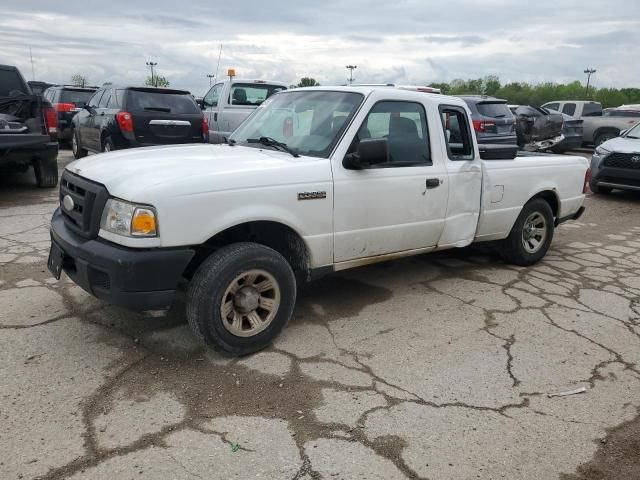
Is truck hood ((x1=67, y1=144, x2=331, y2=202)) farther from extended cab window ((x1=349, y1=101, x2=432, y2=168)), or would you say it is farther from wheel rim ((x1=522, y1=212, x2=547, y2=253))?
wheel rim ((x1=522, y1=212, x2=547, y2=253))

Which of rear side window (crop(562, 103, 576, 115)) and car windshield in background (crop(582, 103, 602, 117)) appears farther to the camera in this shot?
rear side window (crop(562, 103, 576, 115))

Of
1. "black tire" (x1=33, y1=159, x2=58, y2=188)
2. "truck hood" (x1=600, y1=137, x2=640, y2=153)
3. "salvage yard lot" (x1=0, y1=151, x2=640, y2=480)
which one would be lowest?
"salvage yard lot" (x1=0, y1=151, x2=640, y2=480)

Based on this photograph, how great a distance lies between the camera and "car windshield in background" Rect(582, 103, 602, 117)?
62.3ft

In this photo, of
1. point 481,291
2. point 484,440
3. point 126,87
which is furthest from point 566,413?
point 126,87

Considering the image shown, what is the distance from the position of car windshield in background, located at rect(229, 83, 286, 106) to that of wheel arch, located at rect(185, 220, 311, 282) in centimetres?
762

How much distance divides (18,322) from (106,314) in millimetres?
601

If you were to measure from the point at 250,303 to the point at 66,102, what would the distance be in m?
14.2

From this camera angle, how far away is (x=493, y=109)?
1258 cm

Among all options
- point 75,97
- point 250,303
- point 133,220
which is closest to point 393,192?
point 250,303

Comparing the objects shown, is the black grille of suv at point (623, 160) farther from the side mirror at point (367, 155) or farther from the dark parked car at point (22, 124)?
the dark parked car at point (22, 124)

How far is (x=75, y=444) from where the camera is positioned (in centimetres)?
267

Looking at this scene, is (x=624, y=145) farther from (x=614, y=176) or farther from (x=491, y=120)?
(x=491, y=120)

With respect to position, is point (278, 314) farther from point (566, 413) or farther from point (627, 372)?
point (627, 372)

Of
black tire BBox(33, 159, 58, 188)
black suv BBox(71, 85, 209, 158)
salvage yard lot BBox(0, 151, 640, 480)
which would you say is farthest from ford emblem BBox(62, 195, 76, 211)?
black suv BBox(71, 85, 209, 158)
